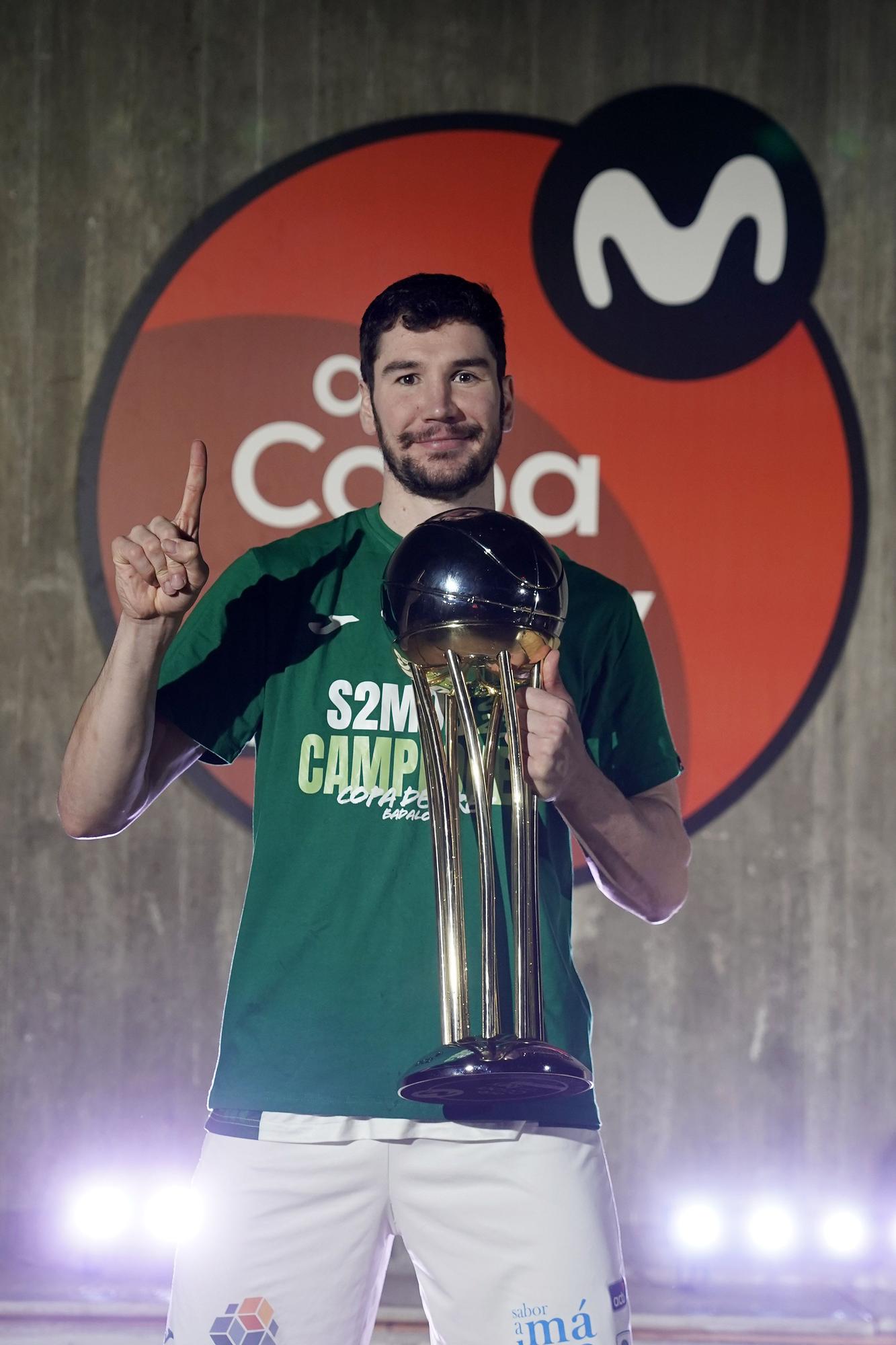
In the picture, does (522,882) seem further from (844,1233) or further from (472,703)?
(844,1233)

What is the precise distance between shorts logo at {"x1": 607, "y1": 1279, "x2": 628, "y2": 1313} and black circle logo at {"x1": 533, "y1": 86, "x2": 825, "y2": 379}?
7.26 feet

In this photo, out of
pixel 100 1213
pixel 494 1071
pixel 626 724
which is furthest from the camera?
pixel 100 1213

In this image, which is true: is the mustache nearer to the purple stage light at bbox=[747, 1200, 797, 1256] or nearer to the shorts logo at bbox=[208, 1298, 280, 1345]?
the shorts logo at bbox=[208, 1298, 280, 1345]

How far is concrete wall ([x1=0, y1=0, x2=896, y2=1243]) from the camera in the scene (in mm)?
2889

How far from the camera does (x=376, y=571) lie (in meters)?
1.43

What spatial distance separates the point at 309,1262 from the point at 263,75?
8.71ft

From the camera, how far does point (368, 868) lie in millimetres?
1312

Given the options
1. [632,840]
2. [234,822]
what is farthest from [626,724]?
[234,822]

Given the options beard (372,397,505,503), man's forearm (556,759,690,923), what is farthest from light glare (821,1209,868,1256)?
beard (372,397,505,503)

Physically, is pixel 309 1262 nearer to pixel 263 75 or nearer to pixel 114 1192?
pixel 114 1192

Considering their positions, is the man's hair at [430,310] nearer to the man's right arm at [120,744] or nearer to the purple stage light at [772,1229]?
the man's right arm at [120,744]

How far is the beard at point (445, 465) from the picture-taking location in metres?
1.39

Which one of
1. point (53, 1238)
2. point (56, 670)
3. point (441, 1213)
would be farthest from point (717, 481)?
point (53, 1238)

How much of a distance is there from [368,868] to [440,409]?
1.68 ft
